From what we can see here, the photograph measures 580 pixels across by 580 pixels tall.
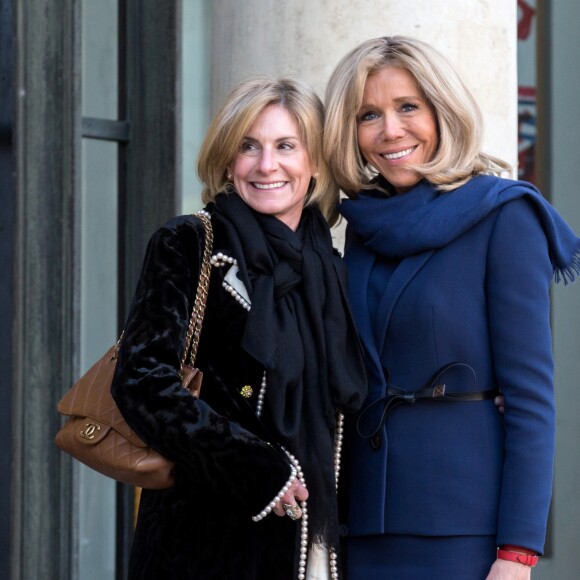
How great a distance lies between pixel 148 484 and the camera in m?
2.69

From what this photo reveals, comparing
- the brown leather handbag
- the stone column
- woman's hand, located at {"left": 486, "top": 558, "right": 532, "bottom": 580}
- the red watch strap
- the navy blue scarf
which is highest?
the stone column

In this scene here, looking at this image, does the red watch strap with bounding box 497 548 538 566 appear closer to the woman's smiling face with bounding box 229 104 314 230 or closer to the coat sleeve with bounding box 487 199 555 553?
the coat sleeve with bounding box 487 199 555 553

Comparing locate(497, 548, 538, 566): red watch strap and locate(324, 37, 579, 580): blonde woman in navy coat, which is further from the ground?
locate(324, 37, 579, 580): blonde woman in navy coat

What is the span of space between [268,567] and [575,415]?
3.29 m

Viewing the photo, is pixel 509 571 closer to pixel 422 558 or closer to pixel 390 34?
pixel 422 558

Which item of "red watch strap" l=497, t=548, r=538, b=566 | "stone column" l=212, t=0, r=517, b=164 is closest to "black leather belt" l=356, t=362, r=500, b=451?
"red watch strap" l=497, t=548, r=538, b=566

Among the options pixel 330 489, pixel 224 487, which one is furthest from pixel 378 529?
pixel 224 487

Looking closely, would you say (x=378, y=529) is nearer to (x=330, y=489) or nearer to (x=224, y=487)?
(x=330, y=489)

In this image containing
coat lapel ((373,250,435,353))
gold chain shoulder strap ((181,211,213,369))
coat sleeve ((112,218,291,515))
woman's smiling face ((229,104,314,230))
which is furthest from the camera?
woman's smiling face ((229,104,314,230))

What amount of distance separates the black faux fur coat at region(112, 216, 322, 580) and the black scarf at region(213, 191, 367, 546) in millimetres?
57

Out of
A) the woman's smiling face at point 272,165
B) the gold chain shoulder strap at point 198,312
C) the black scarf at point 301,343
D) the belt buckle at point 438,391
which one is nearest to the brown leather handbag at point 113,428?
the gold chain shoulder strap at point 198,312

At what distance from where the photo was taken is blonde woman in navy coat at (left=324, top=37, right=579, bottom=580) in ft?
8.93

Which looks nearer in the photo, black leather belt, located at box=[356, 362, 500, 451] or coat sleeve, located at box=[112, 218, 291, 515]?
coat sleeve, located at box=[112, 218, 291, 515]

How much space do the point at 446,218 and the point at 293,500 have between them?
76cm
